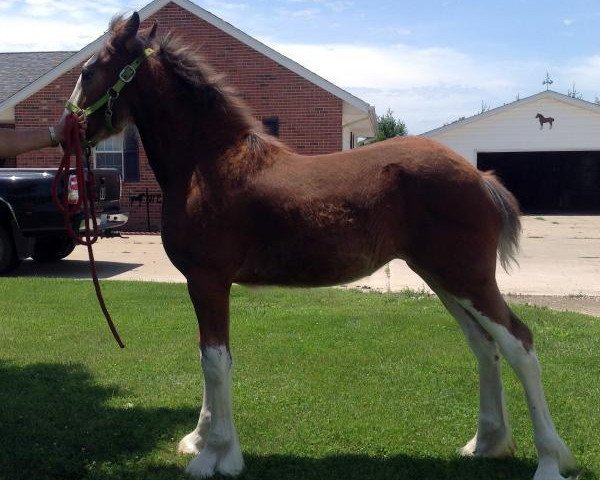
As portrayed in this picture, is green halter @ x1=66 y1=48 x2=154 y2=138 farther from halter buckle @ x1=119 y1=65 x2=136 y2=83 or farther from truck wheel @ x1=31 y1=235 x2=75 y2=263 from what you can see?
truck wheel @ x1=31 y1=235 x2=75 y2=263

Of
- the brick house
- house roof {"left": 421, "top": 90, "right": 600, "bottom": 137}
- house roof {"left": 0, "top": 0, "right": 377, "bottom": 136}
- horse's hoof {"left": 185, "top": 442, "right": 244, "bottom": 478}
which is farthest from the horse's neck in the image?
house roof {"left": 421, "top": 90, "right": 600, "bottom": 137}

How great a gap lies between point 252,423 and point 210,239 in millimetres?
1575

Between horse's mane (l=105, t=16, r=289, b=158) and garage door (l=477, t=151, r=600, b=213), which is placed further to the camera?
garage door (l=477, t=151, r=600, b=213)

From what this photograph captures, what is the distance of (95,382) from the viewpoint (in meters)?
5.40

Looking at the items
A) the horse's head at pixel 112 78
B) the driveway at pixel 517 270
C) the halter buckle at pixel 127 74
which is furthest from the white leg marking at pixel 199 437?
the driveway at pixel 517 270

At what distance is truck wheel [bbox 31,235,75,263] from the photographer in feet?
38.2

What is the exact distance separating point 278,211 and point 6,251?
812 cm

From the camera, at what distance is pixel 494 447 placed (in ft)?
13.0

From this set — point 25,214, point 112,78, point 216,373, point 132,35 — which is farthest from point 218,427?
point 25,214

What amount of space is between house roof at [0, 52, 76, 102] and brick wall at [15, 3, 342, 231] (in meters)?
1.94

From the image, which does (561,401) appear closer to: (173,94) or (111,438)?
(111,438)

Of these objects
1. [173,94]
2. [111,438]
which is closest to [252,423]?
[111,438]

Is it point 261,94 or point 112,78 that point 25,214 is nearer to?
point 112,78

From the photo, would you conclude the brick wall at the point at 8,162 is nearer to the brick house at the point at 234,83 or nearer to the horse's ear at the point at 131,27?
the brick house at the point at 234,83
